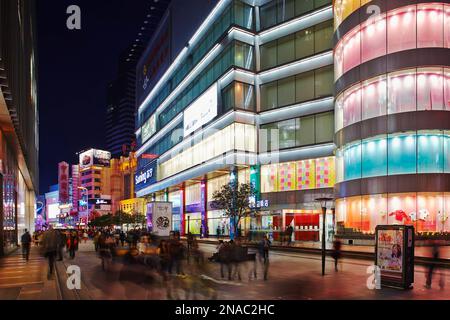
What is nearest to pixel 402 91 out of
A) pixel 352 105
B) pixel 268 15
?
pixel 352 105

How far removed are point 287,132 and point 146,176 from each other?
45047mm

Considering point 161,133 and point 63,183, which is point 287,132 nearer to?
point 161,133

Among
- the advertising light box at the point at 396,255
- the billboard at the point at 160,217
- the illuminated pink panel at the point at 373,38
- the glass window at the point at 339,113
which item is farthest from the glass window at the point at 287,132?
the advertising light box at the point at 396,255

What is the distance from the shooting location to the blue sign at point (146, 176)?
81625mm

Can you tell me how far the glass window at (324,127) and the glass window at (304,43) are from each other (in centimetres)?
682

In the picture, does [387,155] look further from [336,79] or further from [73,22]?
Result: [73,22]

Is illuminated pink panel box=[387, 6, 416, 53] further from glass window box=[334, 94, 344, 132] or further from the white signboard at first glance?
the white signboard

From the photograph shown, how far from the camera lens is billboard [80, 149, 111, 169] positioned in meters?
164

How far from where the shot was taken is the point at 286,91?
48.6m

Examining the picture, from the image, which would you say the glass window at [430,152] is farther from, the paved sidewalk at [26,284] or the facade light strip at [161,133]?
the facade light strip at [161,133]

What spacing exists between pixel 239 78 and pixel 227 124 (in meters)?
5.28

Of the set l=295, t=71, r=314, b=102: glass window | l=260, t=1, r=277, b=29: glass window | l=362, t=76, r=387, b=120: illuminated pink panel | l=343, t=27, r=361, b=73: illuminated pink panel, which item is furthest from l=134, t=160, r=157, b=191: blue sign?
l=362, t=76, r=387, b=120: illuminated pink panel
